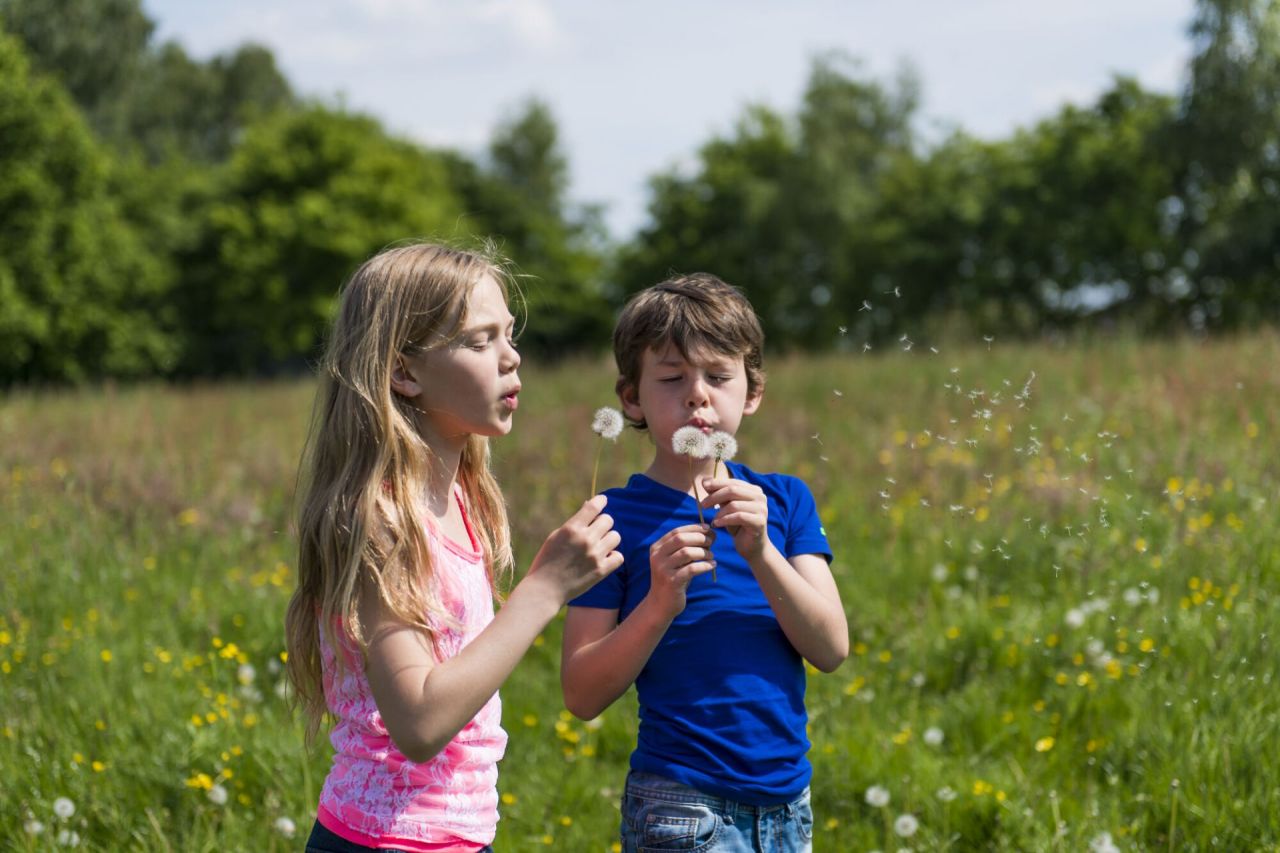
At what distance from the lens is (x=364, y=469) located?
2.05 meters

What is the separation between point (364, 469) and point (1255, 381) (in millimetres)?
6736

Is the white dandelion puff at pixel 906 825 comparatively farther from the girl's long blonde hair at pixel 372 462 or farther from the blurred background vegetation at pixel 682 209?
the blurred background vegetation at pixel 682 209

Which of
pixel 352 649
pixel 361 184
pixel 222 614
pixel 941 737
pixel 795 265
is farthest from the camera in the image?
pixel 795 265

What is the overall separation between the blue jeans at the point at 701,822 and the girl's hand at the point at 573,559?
0.46m

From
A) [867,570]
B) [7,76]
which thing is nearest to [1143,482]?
[867,570]

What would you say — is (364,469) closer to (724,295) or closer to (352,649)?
(352,649)

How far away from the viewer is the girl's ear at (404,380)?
2123mm

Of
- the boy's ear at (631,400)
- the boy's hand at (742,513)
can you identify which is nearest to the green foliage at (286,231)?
the boy's ear at (631,400)

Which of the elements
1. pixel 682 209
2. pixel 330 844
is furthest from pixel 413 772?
pixel 682 209

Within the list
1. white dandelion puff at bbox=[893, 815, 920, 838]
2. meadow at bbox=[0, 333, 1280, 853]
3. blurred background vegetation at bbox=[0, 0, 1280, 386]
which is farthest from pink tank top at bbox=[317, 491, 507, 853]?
blurred background vegetation at bbox=[0, 0, 1280, 386]

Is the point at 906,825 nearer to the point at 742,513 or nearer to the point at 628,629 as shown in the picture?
the point at 628,629

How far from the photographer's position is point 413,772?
2025mm

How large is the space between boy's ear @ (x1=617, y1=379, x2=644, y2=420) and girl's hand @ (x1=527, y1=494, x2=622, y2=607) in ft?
1.42

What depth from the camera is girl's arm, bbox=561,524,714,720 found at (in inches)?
76.6
